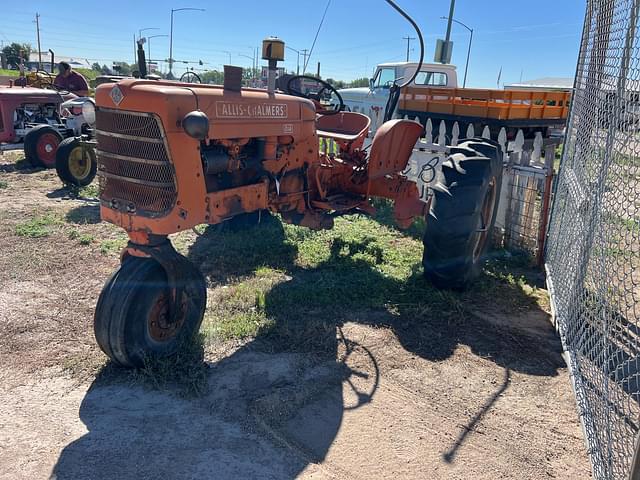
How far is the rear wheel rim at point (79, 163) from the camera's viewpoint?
26.7 feet

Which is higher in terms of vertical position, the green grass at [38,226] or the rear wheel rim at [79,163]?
the rear wheel rim at [79,163]

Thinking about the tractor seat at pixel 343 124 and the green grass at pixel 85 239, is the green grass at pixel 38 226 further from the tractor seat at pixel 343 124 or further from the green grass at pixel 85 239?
the tractor seat at pixel 343 124

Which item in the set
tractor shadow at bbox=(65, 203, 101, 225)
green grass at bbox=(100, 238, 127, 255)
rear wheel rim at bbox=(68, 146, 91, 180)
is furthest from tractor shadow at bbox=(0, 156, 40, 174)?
green grass at bbox=(100, 238, 127, 255)

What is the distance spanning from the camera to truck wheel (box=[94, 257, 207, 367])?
311 cm

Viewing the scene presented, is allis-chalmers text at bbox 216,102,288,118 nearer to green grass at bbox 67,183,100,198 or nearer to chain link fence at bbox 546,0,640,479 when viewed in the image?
chain link fence at bbox 546,0,640,479

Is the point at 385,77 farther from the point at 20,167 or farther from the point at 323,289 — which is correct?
the point at 323,289

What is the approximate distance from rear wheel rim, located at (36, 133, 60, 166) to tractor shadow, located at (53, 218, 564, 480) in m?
6.16

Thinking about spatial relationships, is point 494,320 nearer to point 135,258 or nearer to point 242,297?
point 242,297

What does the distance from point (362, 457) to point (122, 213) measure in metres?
2.00

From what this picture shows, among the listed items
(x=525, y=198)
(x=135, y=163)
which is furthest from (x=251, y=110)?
(x=525, y=198)

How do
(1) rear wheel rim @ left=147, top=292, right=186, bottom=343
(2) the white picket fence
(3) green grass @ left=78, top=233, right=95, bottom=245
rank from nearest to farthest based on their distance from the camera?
(1) rear wheel rim @ left=147, top=292, right=186, bottom=343 < (2) the white picket fence < (3) green grass @ left=78, top=233, right=95, bottom=245

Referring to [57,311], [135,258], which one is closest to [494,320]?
[135,258]

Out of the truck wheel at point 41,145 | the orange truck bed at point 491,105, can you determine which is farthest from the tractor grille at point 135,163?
the truck wheel at point 41,145

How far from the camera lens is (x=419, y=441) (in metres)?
2.76
